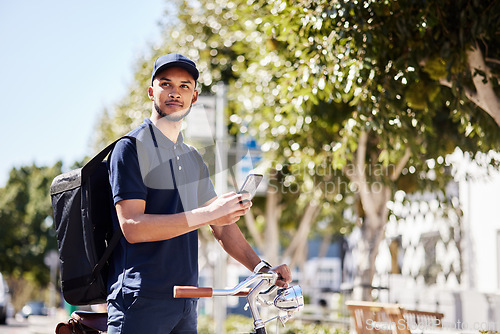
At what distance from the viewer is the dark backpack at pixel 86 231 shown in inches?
109

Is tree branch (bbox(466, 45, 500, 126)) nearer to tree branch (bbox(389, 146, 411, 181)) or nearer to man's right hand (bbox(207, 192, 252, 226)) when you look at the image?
tree branch (bbox(389, 146, 411, 181))

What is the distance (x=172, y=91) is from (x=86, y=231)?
2.23ft

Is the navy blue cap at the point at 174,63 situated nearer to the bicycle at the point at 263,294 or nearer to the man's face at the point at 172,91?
the man's face at the point at 172,91

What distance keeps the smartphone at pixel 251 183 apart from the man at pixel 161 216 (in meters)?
0.03

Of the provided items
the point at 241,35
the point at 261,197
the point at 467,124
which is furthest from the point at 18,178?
the point at 467,124

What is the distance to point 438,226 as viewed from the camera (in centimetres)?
1493

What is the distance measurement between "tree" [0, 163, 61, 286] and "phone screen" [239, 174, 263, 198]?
3617cm

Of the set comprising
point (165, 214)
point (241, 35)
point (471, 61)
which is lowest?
point (165, 214)

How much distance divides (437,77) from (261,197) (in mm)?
11019

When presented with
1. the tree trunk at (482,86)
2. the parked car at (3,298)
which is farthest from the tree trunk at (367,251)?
the parked car at (3,298)

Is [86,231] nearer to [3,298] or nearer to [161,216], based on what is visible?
[161,216]

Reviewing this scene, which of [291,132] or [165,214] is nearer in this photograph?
[165,214]

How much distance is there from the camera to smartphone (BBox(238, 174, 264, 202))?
236 centimetres

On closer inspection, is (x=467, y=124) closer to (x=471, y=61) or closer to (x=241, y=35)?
(x=471, y=61)
